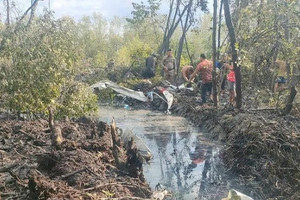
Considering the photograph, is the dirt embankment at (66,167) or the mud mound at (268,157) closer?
the dirt embankment at (66,167)

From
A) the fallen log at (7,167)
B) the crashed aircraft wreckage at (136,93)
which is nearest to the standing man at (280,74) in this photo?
the crashed aircraft wreckage at (136,93)

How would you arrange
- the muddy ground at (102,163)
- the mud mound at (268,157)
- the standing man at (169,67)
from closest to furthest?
the muddy ground at (102,163)
the mud mound at (268,157)
the standing man at (169,67)

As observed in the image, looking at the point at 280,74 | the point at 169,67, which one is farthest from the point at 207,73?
the point at 169,67

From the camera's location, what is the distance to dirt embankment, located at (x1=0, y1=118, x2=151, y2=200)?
4758mm

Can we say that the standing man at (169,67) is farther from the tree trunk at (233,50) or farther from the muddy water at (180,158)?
the tree trunk at (233,50)

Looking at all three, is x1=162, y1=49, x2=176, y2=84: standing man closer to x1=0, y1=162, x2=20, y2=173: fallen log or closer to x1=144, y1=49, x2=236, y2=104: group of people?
x1=144, y1=49, x2=236, y2=104: group of people

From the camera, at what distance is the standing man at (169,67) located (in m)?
18.9

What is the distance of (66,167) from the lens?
5.76 meters

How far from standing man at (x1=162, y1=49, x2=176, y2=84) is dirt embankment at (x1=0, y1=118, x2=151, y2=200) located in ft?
35.5

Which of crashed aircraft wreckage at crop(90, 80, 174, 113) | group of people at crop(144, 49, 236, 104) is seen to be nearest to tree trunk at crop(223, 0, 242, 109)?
group of people at crop(144, 49, 236, 104)

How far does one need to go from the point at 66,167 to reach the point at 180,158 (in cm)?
358

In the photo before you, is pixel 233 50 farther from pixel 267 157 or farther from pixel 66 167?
pixel 66 167

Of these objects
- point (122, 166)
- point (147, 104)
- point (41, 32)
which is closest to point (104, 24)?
point (147, 104)

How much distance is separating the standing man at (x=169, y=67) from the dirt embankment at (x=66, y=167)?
10825 mm
